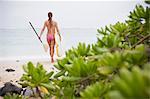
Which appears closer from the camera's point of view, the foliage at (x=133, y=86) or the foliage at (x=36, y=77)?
the foliage at (x=133, y=86)

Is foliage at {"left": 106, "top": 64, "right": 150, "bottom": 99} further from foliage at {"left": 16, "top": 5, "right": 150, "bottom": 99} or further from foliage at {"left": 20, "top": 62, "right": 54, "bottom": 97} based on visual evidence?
foliage at {"left": 20, "top": 62, "right": 54, "bottom": 97}

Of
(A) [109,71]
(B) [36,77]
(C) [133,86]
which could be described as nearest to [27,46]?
(B) [36,77]

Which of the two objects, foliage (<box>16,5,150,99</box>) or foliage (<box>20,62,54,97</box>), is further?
foliage (<box>20,62,54,97</box>)

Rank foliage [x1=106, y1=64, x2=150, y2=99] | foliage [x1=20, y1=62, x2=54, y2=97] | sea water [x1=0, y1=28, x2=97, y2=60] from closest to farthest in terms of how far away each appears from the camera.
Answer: foliage [x1=106, y1=64, x2=150, y2=99], foliage [x1=20, y1=62, x2=54, y2=97], sea water [x1=0, y1=28, x2=97, y2=60]

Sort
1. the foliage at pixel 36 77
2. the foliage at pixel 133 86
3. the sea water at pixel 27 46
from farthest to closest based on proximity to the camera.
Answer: the sea water at pixel 27 46 < the foliage at pixel 36 77 < the foliage at pixel 133 86

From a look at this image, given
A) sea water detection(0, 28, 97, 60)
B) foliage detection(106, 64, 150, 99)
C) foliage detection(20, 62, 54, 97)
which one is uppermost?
foliage detection(106, 64, 150, 99)

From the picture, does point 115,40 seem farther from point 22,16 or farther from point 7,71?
point 22,16

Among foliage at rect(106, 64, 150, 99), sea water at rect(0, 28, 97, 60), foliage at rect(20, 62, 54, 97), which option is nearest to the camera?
foliage at rect(106, 64, 150, 99)

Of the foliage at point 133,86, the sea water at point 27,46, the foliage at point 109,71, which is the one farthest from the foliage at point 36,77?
the sea water at point 27,46

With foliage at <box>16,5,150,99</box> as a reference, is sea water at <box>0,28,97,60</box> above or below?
below

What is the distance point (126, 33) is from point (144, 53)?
0.45 metres

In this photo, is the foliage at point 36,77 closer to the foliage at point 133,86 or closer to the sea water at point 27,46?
the foliage at point 133,86

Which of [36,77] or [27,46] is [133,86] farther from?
[27,46]

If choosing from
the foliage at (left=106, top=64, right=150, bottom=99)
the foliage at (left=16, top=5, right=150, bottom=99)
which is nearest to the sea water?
the foliage at (left=16, top=5, right=150, bottom=99)
